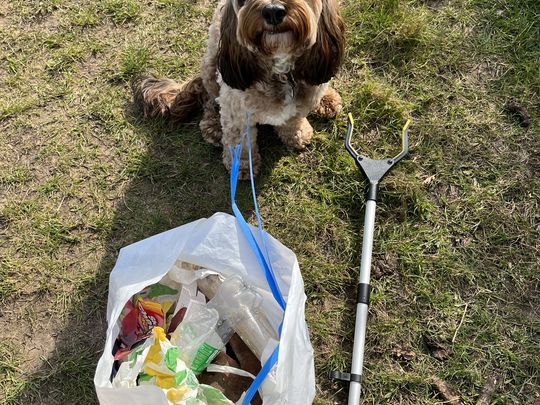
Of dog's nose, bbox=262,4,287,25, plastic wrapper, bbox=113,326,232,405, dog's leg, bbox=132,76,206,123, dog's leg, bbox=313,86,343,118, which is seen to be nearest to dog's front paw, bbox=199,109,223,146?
dog's leg, bbox=132,76,206,123

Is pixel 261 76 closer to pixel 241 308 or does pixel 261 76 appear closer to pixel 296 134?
pixel 296 134

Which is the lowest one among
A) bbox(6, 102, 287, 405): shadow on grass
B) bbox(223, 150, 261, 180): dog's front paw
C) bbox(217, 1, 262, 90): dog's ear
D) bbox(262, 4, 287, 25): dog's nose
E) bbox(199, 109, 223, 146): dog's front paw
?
bbox(6, 102, 287, 405): shadow on grass

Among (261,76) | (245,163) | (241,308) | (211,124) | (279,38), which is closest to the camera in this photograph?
(279,38)

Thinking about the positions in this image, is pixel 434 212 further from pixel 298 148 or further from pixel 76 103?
pixel 76 103

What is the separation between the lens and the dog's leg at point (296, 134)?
3231mm

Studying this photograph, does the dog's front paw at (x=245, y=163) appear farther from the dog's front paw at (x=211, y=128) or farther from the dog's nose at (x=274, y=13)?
the dog's nose at (x=274, y=13)

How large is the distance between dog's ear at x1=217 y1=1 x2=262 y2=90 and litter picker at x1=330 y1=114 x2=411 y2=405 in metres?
0.79

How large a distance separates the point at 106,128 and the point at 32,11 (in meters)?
1.16

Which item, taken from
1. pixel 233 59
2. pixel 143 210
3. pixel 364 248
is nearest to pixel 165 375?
pixel 364 248

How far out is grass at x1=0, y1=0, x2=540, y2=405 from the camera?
2910 mm

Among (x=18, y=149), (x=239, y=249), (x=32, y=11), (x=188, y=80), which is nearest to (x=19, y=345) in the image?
(x=18, y=149)

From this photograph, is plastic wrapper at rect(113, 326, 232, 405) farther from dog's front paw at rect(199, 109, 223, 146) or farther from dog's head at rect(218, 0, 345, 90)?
dog's front paw at rect(199, 109, 223, 146)

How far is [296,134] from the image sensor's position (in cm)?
328

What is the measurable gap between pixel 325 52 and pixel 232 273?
3.72ft
